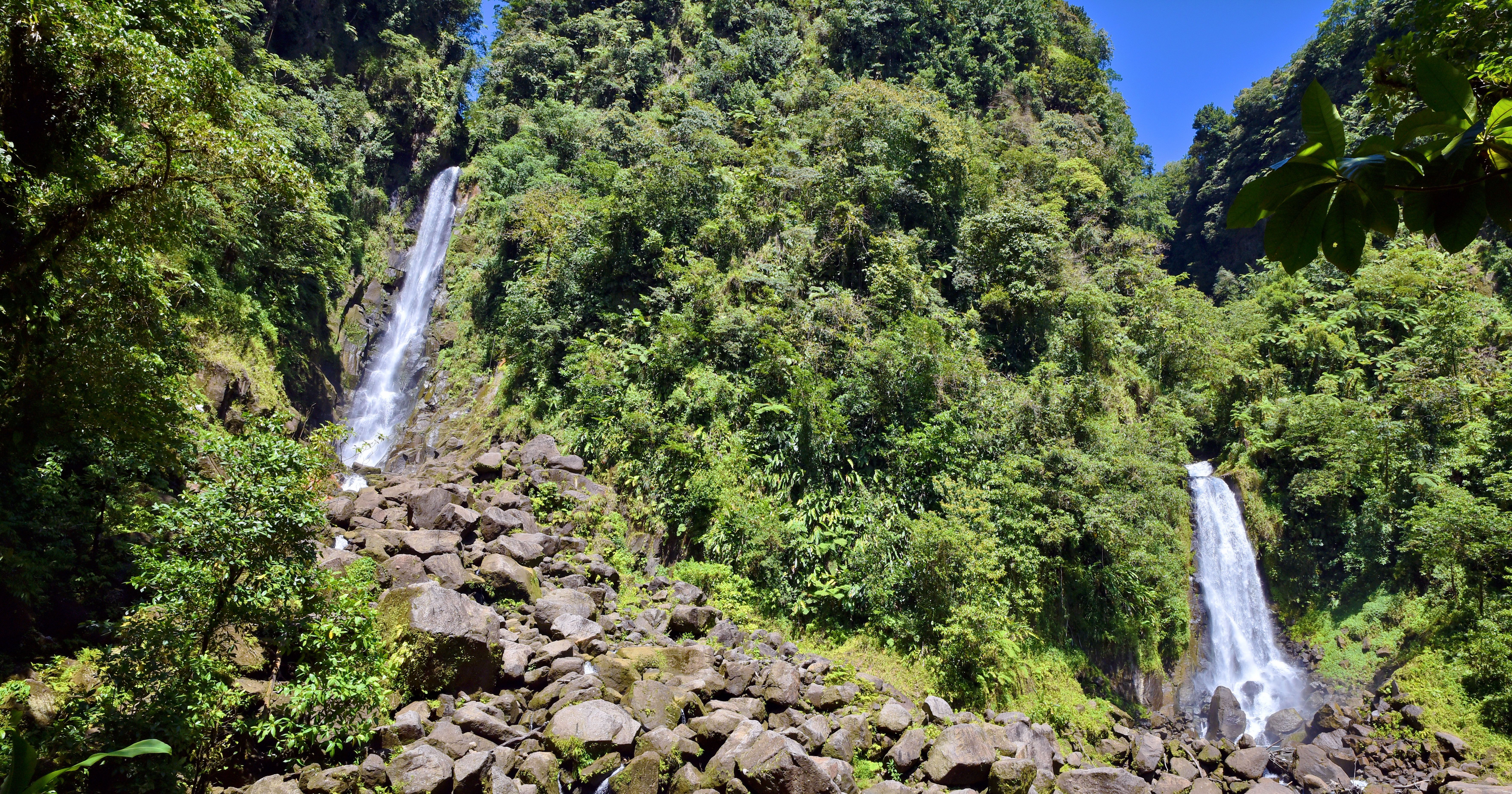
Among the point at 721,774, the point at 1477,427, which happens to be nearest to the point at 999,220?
the point at 1477,427

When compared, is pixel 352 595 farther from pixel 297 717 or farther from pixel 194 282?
pixel 194 282

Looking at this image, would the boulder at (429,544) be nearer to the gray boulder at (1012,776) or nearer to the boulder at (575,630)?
the boulder at (575,630)

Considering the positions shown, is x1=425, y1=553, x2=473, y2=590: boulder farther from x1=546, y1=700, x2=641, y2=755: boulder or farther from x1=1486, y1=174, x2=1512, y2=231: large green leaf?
x1=1486, y1=174, x2=1512, y2=231: large green leaf

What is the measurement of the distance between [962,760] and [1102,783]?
1.62 m

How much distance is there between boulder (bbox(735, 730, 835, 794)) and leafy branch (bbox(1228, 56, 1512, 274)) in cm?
575

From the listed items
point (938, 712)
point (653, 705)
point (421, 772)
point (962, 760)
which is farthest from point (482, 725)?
point (938, 712)

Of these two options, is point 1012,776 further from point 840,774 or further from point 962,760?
point 840,774

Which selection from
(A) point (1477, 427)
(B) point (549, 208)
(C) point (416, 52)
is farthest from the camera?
(C) point (416, 52)

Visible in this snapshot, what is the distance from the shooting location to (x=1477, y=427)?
12719 mm

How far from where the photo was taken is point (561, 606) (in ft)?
28.0

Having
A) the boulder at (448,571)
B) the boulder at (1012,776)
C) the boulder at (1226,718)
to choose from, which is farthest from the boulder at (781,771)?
the boulder at (1226,718)

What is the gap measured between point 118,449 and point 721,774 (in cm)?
660

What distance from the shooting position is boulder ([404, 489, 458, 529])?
9.95 meters

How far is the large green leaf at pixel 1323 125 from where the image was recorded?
135cm
